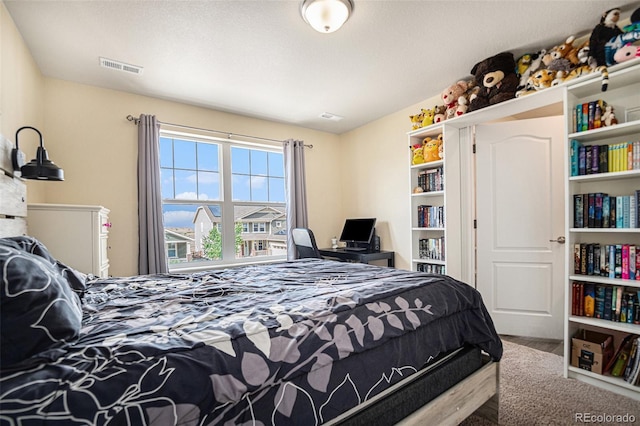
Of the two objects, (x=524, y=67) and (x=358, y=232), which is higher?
(x=524, y=67)

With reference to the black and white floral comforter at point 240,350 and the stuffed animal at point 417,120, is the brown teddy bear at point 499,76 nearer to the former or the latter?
the stuffed animal at point 417,120

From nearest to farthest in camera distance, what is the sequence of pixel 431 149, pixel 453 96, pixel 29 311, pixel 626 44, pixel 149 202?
pixel 29 311 < pixel 626 44 < pixel 453 96 < pixel 149 202 < pixel 431 149

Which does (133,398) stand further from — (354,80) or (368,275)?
(354,80)

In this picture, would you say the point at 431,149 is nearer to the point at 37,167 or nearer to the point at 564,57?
the point at 564,57

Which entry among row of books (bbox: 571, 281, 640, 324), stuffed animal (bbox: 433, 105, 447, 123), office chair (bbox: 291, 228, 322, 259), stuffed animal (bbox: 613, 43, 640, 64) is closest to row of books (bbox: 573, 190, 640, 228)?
row of books (bbox: 571, 281, 640, 324)

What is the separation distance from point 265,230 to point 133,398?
11.5 feet

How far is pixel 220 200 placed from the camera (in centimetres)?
379

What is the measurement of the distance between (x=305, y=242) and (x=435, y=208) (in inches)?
59.8

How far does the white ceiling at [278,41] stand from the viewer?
196 centimetres

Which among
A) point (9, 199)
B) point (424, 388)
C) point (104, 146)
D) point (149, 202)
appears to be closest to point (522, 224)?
point (424, 388)

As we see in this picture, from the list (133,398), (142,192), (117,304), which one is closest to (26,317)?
→ (133,398)

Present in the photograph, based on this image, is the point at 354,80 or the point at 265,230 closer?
the point at 354,80

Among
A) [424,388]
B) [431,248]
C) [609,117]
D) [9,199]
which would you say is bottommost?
[424,388]

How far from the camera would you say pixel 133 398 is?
0.71m
